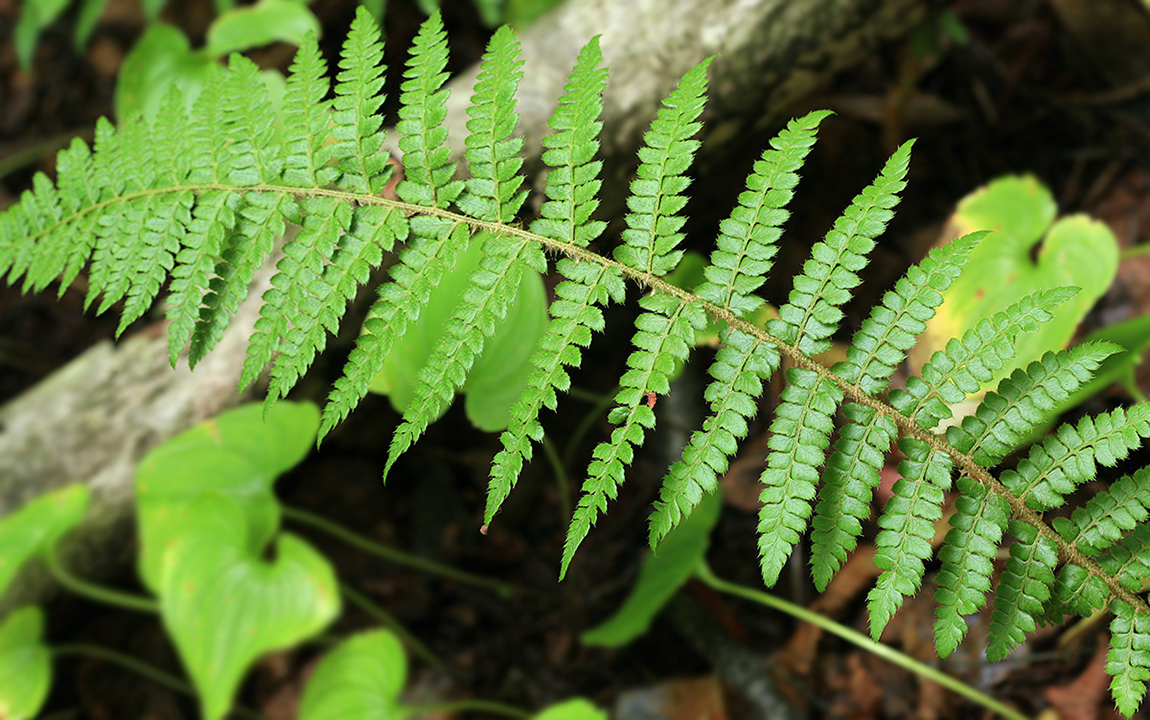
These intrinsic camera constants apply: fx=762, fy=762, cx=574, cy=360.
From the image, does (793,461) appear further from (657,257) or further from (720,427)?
(657,257)

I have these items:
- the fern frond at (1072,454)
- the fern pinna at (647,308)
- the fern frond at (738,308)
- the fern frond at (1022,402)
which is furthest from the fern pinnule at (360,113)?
the fern frond at (1072,454)

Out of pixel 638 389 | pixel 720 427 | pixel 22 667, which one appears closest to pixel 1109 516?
pixel 720 427

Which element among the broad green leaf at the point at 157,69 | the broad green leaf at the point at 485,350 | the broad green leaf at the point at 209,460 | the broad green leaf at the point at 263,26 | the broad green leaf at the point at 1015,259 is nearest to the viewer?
the broad green leaf at the point at 485,350

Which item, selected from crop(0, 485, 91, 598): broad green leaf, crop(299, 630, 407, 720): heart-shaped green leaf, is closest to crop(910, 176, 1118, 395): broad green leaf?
crop(299, 630, 407, 720): heart-shaped green leaf

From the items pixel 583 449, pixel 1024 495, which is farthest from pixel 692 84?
pixel 583 449

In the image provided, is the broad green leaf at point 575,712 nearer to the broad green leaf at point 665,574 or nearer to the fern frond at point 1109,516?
the broad green leaf at point 665,574

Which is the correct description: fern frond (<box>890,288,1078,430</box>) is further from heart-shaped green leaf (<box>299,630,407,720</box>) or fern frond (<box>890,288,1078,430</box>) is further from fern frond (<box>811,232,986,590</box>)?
heart-shaped green leaf (<box>299,630,407,720</box>)

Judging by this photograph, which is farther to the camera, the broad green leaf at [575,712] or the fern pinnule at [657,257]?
the broad green leaf at [575,712]
